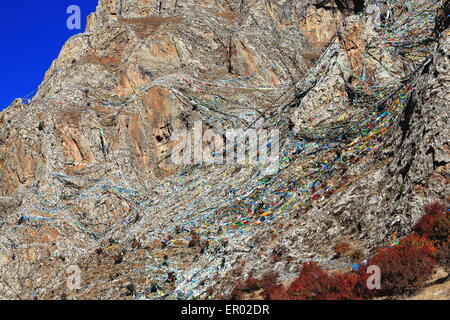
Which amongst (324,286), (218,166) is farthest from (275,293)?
(218,166)

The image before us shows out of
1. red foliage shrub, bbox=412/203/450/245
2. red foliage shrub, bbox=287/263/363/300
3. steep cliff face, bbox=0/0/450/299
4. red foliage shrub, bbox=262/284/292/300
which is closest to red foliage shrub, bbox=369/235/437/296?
red foliage shrub, bbox=412/203/450/245

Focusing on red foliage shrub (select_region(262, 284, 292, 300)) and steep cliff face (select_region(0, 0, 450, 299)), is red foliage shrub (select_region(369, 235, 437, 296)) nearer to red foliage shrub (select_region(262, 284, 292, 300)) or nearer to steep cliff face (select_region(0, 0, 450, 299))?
steep cliff face (select_region(0, 0, 450, 299))

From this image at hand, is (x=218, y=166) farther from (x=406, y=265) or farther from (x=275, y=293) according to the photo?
(x=406, y=265)

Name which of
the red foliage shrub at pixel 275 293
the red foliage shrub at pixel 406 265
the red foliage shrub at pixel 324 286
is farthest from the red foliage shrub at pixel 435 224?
the red foliage shrub at pixel 275 293

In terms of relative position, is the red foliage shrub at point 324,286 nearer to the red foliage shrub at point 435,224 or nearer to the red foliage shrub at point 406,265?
the red foliage shrub at point 406,265

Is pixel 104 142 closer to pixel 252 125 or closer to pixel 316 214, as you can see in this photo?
pixel 252 125

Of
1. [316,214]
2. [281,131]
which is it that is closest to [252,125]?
[281,131]

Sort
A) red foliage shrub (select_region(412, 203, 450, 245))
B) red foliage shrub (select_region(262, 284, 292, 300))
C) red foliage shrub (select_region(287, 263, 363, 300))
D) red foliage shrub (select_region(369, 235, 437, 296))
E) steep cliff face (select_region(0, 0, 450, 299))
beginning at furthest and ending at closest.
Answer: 1. steep cliff face (select_region(0, 0, 450, 299))
2. red foliage shrub (select_region(262, 284, 292, 300))
3. red foliage shrub (select_region(412, 203, 450, 245))
4. red foliage shrub (select_region(287, 263, 363, 300))
5. red foliage shrub (select_region(369, 235, 437, 296))
